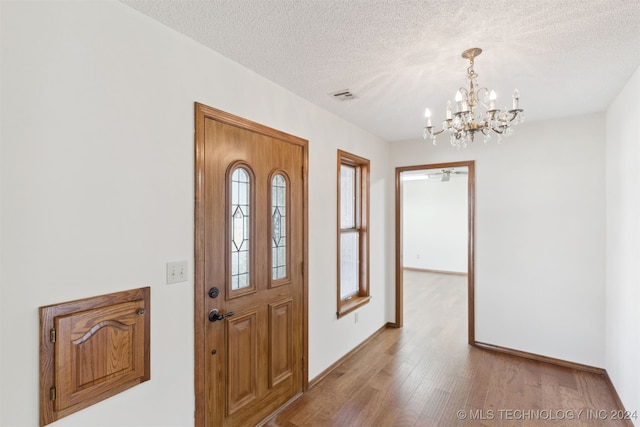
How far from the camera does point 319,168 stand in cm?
298

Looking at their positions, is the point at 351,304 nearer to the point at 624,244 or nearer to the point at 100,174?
the point at 624,244


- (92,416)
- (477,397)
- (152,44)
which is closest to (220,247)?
(92,416)

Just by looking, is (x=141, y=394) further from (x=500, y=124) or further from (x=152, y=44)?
(x=500, y=124)

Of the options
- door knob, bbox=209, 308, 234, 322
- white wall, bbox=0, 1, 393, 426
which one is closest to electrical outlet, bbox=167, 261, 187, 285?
white wall, bbox=0, 1, 393, 426

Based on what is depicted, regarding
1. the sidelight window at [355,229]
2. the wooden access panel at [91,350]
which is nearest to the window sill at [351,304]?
the sidelight window at [355,229]

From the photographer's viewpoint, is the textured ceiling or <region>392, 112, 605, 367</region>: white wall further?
<region>392, 112, 605, 367</region>: white wall

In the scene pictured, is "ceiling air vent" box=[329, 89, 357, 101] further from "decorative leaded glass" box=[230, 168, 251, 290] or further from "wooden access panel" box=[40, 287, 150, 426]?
"wooden access panel" box=[40, 287, 150, 426]

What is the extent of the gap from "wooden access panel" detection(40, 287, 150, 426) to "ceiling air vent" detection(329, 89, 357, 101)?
6.54 ft

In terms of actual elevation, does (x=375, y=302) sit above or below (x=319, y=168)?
below

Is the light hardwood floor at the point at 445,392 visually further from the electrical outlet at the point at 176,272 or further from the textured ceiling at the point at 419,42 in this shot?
the textured ceiling at the point at 419,42

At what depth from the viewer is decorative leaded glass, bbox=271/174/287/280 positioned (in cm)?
246

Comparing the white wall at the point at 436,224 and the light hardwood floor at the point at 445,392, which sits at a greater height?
A: the white wall at the point at 436,224

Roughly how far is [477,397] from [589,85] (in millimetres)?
2650

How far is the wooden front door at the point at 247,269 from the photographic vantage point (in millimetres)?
1949
